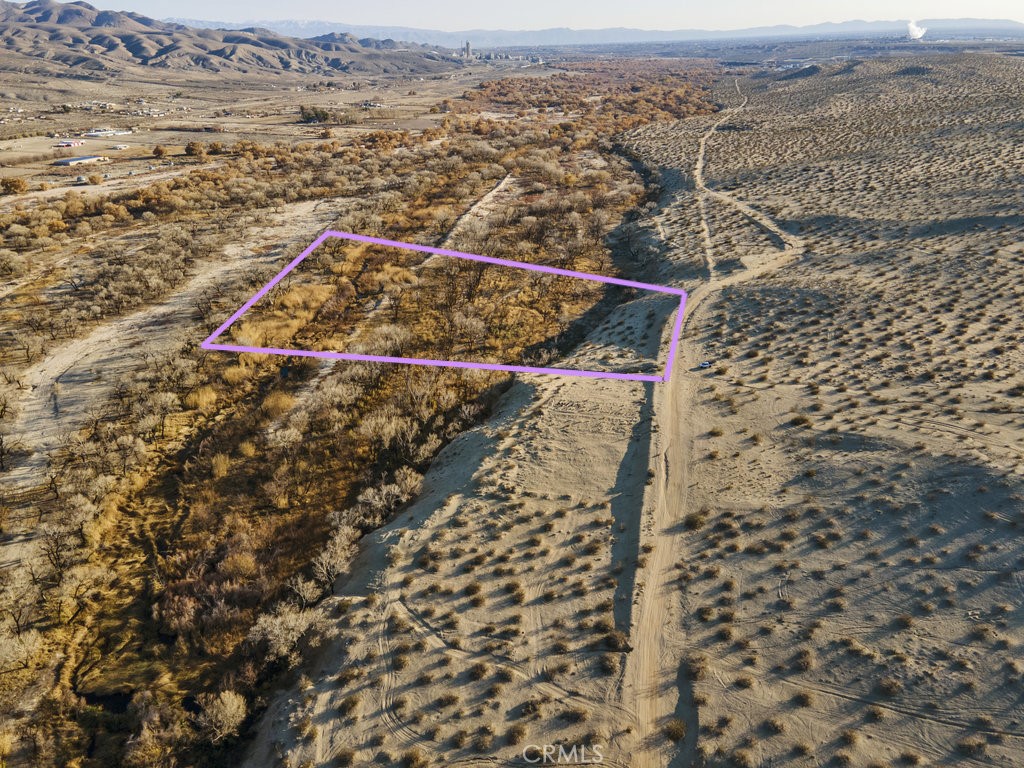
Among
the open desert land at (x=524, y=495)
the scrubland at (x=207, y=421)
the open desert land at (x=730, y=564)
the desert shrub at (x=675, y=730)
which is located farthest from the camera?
the scrubland at (x=207, y=421)

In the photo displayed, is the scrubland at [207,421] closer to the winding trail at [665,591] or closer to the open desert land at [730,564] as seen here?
the winding trail at [665,591]

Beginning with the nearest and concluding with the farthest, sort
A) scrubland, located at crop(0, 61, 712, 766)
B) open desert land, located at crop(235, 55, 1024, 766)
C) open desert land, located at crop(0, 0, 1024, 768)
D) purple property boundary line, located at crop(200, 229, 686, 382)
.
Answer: open desert land, located at crop(235, 55, 1024, 766), open desert land, located at crop(0, 0, 1024, 768), scrubland, located at crop(0, 61, 712, 766), purple property boundary line, located at crop(200, 229, 686, 382)

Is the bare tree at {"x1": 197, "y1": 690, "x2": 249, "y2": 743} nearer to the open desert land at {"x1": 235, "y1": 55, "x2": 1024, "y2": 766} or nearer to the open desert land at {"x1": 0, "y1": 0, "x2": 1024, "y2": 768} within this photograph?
the open desert land at {"x1": 0, "y1": 0, "x2": 1024, "y2": 768}

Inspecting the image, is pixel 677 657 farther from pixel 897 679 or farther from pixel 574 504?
pixel 574 504

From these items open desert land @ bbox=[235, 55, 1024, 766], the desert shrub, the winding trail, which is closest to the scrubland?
the winding trail

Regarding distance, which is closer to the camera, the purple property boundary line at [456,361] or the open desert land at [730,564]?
the open desert land at [730,564]

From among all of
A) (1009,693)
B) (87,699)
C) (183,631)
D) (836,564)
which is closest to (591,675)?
(836,564)

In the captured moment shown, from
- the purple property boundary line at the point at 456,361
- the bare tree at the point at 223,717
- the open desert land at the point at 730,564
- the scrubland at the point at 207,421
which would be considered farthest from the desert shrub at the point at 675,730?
the purple property boundary line at the point at 456,361
